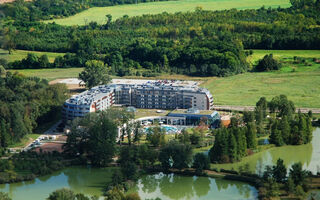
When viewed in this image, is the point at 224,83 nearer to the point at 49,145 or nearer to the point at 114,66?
the point at 114,66

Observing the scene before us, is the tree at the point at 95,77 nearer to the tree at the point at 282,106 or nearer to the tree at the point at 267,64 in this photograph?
the tree at the point at 282,106

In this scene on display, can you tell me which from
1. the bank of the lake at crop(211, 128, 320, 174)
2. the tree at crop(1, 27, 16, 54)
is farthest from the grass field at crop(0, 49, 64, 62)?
the bank of the lake at crop(211, 128, 320, 174)

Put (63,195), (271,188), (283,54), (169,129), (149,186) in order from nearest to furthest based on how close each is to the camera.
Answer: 1. (63,195)
2. (271,188)
3. (149,186)
4. (169,129)
5. (283,54)

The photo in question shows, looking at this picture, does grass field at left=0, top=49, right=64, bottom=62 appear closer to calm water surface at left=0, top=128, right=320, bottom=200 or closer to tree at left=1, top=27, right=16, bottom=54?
tree at left=1, top=27, right=16, bottom=54

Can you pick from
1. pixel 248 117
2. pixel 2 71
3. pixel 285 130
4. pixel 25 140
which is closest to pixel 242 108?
pixel 248 117

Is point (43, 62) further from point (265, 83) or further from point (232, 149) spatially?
point (232, 149)

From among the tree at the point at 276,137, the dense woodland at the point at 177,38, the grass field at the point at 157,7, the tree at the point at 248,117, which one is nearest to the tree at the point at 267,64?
the dense woodland at the point at 177,38

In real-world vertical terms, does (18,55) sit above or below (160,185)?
above

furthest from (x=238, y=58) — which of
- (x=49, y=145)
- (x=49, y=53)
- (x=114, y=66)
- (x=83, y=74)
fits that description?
(x=49, y=145)
